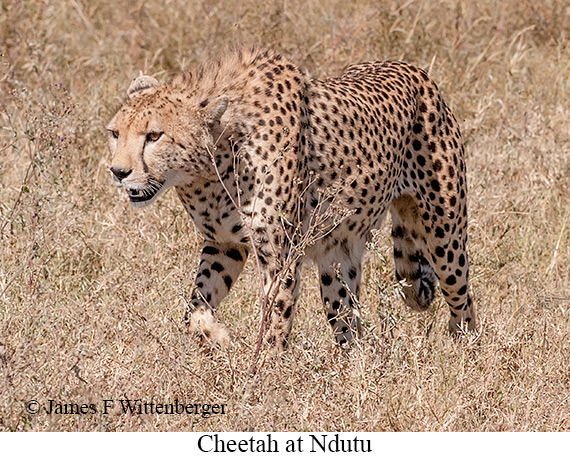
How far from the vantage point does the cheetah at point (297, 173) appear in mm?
4480

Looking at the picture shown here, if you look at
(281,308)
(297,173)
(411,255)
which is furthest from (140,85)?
Result: (411,255)

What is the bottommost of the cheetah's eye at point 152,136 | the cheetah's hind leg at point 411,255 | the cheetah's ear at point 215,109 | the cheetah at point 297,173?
the cheetah's hind leg at point 411,255

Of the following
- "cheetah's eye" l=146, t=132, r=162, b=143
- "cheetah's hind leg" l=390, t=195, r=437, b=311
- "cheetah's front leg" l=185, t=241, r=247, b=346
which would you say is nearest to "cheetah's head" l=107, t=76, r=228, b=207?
"cheetah's eye" l=146, t=132, r=162, b=143

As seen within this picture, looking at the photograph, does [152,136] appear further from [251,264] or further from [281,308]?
[251,264]

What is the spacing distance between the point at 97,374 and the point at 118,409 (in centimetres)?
53

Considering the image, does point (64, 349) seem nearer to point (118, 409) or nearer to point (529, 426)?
point (118, 409)

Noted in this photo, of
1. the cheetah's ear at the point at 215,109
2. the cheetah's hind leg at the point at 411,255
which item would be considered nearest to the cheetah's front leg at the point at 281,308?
the cheetah's ear at the point at 215,109

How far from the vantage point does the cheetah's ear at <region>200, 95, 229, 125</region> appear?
4512 millimetres

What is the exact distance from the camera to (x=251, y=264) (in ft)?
18.6

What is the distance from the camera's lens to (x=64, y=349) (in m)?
4.47

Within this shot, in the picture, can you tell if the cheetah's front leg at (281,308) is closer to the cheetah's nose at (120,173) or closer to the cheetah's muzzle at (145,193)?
the cheetah's muzzle at (145,193)

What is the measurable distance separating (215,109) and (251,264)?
1.28 metres

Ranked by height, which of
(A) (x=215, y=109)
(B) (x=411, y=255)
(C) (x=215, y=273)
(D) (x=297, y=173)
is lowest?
(B) (x=411, y=255)

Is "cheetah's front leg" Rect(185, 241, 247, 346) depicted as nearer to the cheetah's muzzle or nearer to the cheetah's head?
the cheetah's head
